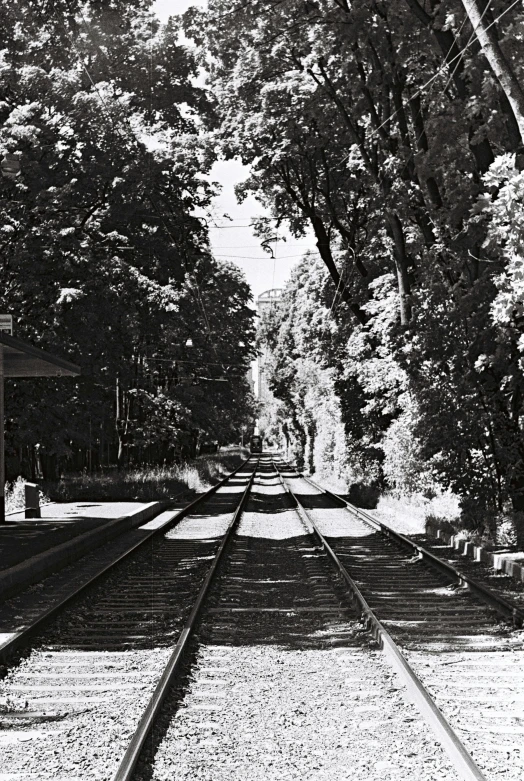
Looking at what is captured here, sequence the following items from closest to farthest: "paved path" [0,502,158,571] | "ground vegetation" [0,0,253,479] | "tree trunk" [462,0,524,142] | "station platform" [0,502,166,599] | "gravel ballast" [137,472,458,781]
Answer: "gravel ballast" [137,472,458,781]
"tree trunk" [462,0,524,142]
"station platform" [0,502,166,599]
"paved path" [0,502,158,571]
"ground vegetation" [0,0,253,479]

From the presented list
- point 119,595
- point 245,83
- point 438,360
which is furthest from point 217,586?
point 245,83

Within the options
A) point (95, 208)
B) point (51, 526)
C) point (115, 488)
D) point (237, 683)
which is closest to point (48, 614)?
point (237, 683)

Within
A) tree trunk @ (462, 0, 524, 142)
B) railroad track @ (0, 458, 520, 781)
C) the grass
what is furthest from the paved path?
tree trunk @ (462, 0, 524, 142)

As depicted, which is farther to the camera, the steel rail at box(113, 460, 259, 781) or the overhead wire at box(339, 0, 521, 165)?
the overhead wire at box(339, 0, 521, 165)

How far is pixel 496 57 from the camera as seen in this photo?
1284cm

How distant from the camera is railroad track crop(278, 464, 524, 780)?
6.55m

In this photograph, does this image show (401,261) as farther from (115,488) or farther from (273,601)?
(115,488)

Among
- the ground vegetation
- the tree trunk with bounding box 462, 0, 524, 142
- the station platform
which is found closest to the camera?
the tree trunk with bounding box 462, 0, 524, 142

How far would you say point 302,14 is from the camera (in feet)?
71.4

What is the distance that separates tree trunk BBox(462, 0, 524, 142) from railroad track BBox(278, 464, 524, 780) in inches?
240

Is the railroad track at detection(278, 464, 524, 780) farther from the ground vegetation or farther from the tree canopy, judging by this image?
the ground vegetation

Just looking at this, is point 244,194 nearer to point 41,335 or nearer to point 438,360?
point 41,335

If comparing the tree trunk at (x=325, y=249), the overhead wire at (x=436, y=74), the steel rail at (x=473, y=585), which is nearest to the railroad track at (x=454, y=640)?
the steel rail at (x=473, y=585)

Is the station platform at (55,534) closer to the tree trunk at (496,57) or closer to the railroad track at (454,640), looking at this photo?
the railroad track at (454,640)
